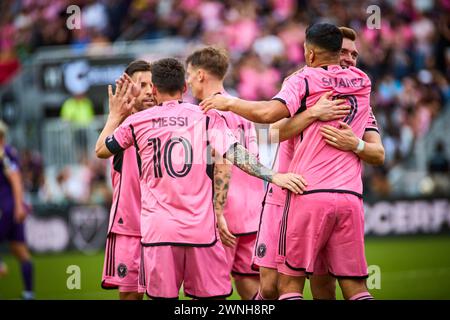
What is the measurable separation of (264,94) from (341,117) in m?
13.7

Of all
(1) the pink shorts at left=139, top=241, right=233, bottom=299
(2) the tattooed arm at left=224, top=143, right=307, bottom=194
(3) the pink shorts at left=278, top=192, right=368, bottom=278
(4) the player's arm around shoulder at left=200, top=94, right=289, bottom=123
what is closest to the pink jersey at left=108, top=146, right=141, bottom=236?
(1) the pink shorts at left=139, top=241, right=233, bottom=299

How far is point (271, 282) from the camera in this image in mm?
7586

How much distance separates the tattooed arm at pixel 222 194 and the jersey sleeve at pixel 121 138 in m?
0.79

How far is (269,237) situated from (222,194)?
1.85 feet

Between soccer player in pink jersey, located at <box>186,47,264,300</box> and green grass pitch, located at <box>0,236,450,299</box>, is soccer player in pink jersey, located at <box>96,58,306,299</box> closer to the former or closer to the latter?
soccer player in pink jersey, located at <box>186,47,264,300</box>

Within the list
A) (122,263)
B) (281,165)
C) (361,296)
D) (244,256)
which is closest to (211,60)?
(281,165)

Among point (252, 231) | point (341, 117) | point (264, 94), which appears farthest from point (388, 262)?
point (341, 117)

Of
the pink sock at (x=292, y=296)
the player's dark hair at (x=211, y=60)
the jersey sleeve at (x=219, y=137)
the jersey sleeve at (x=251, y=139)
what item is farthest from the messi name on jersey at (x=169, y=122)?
the pink sock at (x=292, y=296)

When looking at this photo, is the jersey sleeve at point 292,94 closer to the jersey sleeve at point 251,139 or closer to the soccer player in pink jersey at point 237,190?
the soccer player in pink jersey at point 237,190

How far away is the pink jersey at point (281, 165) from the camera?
7488mm

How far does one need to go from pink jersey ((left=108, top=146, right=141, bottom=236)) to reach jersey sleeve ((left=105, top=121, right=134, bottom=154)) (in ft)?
2.43

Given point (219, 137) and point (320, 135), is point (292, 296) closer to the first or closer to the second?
point (320, 135)

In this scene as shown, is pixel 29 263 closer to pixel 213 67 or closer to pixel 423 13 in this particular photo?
pixel 213 67

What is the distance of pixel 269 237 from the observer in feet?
24.8
